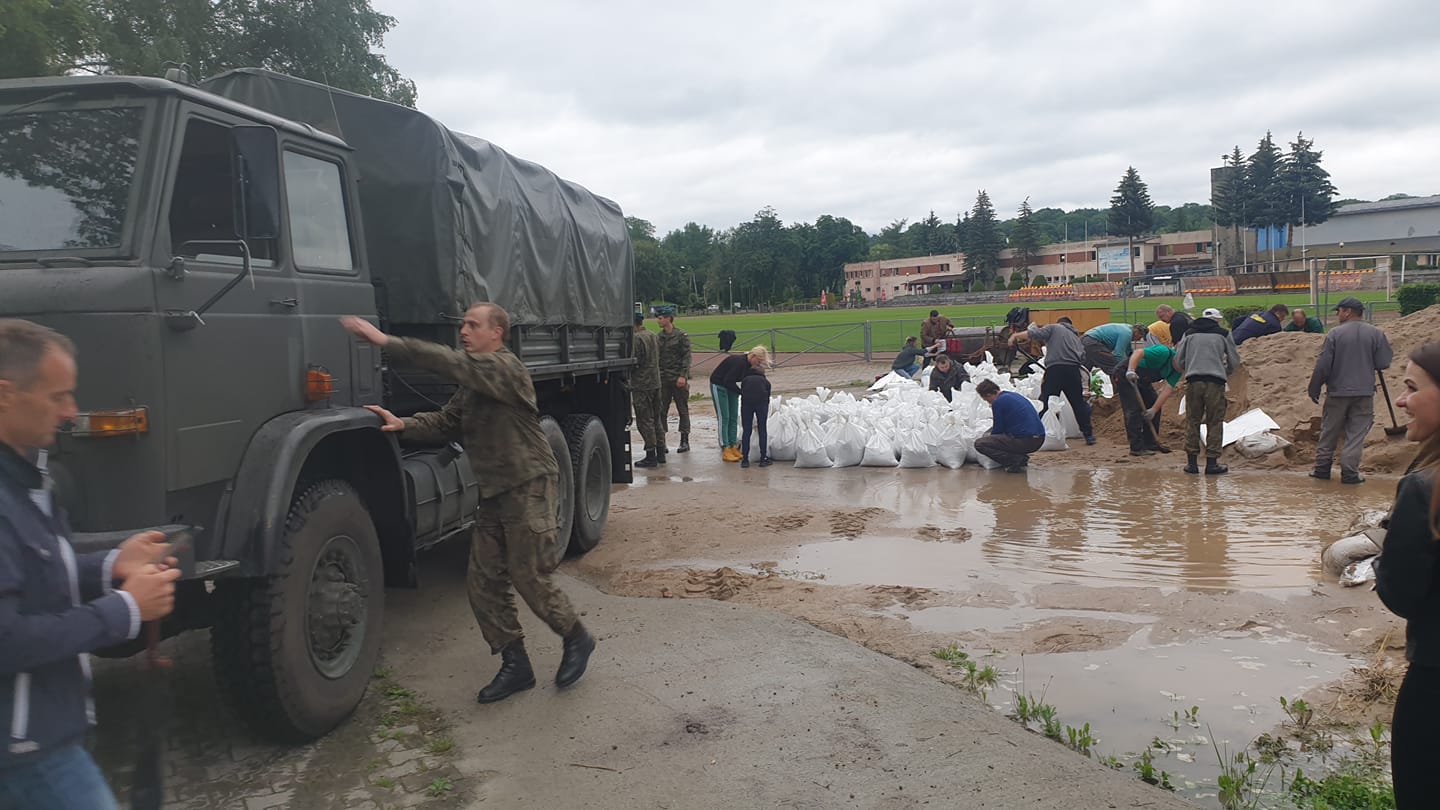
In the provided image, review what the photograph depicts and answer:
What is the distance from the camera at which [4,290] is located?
Result: 3373 mm

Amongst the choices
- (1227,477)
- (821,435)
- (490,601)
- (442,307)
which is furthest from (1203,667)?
(821,435)

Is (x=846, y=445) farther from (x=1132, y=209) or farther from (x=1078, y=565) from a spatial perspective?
(x=1132, y=209)

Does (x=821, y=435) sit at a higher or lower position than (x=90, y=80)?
lower

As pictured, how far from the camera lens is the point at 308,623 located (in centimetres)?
416

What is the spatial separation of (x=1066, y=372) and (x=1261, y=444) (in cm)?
242

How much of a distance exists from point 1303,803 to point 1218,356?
7.93m

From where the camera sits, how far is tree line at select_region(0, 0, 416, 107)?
19.7 meters

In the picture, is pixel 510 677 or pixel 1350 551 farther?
pixel 1350 551

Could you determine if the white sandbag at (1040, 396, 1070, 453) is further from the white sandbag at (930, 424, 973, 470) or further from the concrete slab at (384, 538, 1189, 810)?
the concrete slab at (384, 538, 1189, 810)

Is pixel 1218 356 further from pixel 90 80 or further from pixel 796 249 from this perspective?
pixel 796 249

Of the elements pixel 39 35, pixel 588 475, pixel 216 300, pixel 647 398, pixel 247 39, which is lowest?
pixel 588 475

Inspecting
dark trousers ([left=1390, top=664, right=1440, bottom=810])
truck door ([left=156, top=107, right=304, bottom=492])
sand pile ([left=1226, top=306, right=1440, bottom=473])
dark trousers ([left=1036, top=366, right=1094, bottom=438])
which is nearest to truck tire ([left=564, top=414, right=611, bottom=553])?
truck door ([left=156, top=107, right=304, bottom=492])

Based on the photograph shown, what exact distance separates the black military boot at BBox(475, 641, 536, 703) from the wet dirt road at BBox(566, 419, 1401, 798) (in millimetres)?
1833

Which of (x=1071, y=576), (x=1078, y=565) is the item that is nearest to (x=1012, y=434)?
(x=1078, y=565)
